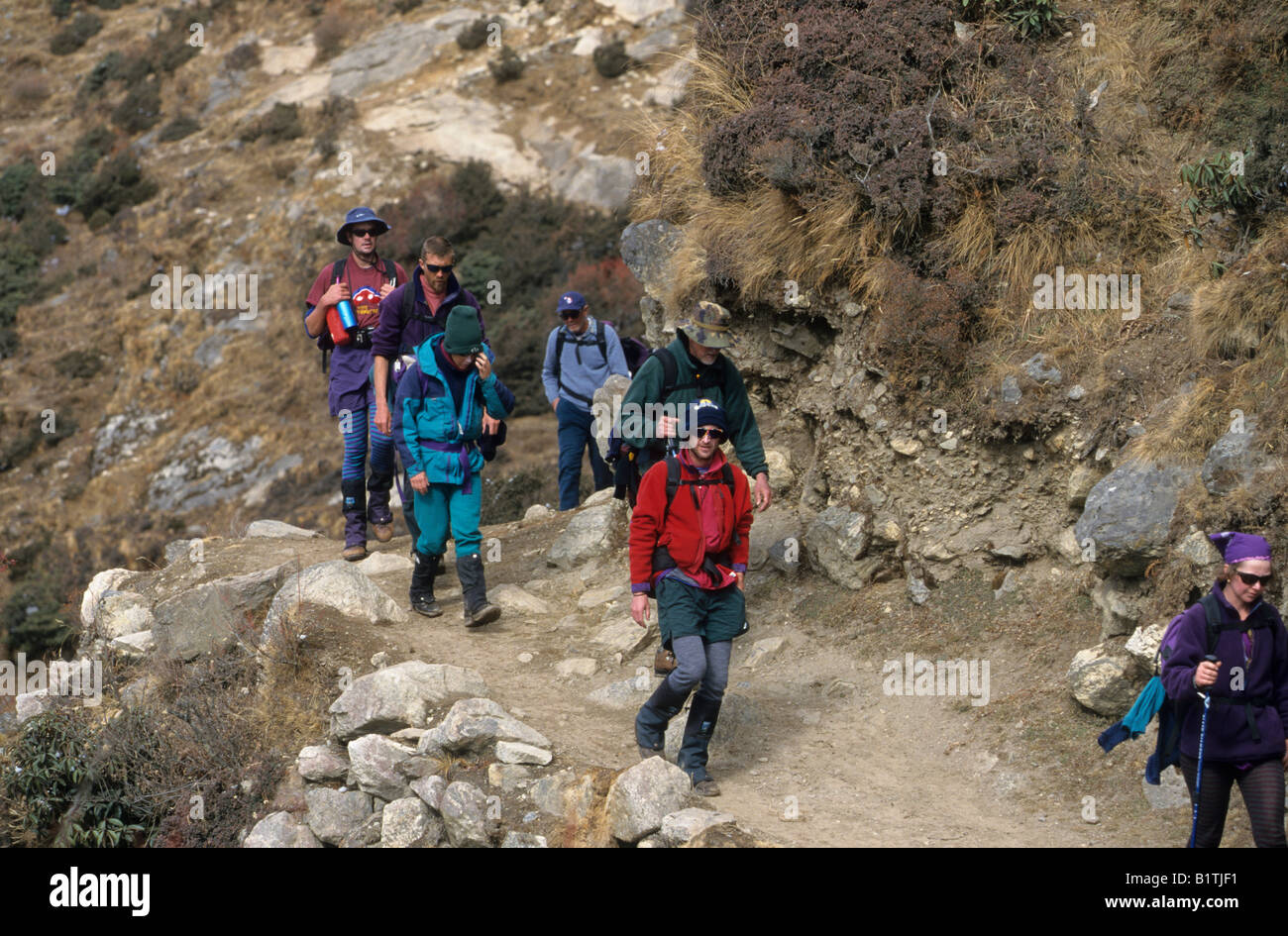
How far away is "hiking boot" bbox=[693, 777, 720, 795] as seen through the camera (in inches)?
240

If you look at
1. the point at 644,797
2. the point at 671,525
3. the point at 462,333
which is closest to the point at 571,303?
the point at 462,333

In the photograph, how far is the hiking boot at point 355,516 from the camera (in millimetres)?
9586

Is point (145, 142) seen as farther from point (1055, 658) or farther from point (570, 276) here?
point (1055, 658)

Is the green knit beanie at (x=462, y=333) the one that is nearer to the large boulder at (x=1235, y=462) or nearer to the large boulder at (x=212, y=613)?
the large boulder at (x=212, y=613)

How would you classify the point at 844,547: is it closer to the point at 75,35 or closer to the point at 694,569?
the point at 694,569

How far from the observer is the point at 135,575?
423 inches

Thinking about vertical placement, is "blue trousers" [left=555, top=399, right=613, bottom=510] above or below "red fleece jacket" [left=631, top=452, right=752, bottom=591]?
below

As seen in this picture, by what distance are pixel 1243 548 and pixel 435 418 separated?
5.13 metres

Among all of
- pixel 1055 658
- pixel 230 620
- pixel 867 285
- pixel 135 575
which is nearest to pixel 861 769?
pixel 1055 658

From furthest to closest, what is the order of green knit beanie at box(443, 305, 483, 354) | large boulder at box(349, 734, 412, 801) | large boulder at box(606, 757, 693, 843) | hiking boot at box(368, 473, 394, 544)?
hiking boot at box(368, 473, 394, 544) < green knit beanie at box(443, 305, 483, 354) < large boulder at box(349, 734, 412, 801) < large boulder at box(606, 757, 693, 843)

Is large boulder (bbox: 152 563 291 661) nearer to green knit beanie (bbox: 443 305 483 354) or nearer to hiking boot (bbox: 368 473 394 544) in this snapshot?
hiking boot (bbox: 368 473 394 544)

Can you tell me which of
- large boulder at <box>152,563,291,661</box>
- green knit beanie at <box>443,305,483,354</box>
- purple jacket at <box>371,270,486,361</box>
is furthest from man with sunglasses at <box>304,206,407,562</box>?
green knit beanie at <box>443,305,483,354</box>

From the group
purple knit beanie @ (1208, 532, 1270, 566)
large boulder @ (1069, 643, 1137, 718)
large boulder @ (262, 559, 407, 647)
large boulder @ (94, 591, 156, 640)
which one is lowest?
large boulder @ (94, 591, 156, 640)

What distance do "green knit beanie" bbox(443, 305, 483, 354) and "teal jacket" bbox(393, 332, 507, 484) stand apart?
0.20m
